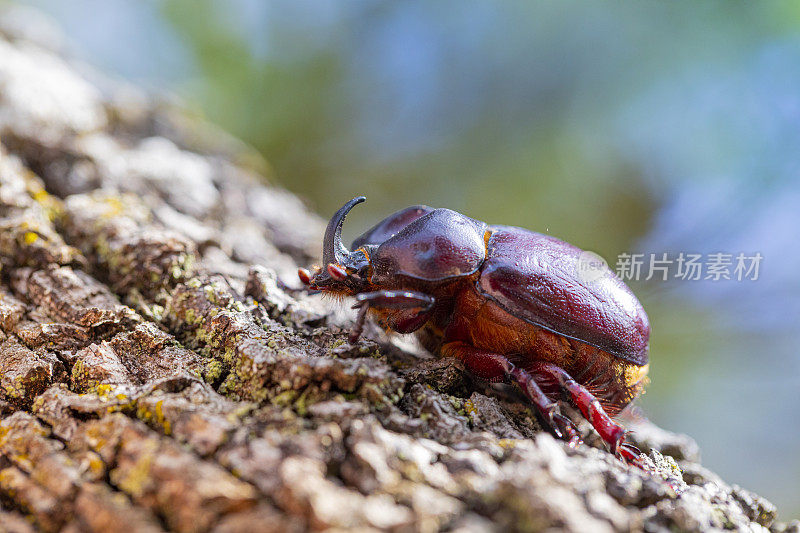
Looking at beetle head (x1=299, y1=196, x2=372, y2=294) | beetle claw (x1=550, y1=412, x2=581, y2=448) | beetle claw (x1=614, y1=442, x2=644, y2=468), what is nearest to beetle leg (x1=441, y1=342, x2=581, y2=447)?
→ beetle claw (x1=550, y1=412, x2=581, y2=448)

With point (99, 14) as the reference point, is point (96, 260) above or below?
below

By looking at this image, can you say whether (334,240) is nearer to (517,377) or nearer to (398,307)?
(398,307)

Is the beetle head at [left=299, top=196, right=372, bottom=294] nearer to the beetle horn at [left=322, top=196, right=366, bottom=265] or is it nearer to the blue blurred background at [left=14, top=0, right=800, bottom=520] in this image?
the beetle horn at [left=322, top=196, right=366, bottom=265]

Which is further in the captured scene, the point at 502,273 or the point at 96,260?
the point at 96,260

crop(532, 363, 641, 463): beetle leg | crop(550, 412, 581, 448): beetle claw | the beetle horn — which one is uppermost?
the beetle horn

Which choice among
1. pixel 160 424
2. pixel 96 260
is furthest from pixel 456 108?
pixel 160 424

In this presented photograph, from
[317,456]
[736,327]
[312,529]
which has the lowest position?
[312,529]

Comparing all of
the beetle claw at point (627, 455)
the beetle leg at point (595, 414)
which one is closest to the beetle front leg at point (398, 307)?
the beetle leg at point (595, 414)

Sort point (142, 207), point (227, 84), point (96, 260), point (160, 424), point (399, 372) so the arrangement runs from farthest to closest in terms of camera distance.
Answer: point (227, 84) → point (142, 207) → point (96, 260) → point (399, 372) → point (160, 424)

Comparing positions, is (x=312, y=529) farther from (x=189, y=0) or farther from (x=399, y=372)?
(x=189, y=0)
